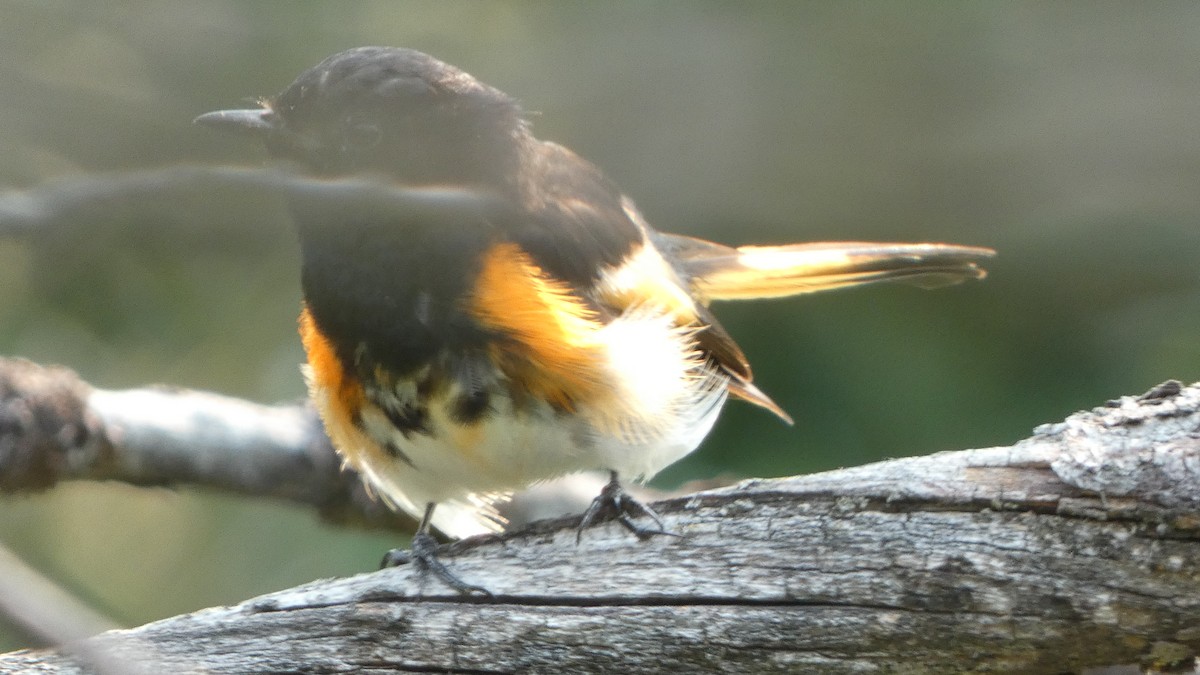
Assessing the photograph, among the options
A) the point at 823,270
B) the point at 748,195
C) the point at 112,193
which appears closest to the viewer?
the point at 112,193

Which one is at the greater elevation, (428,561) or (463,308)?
(463,308)

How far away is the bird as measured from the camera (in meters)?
2.35

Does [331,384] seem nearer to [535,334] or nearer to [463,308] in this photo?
[463,308]

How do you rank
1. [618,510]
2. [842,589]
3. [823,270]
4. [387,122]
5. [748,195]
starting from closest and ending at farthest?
[842,589], [618,510], [387,122], [823,270], [748,195]

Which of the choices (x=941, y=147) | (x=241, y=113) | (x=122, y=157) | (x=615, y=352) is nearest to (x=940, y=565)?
(x=615, y=352)

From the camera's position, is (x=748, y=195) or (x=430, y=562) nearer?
(x=430, y=562)

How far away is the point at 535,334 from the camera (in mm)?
2348

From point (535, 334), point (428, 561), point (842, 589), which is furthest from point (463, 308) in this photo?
point (842, 589)

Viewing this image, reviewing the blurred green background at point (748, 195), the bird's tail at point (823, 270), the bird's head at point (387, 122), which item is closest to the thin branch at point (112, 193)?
the bird's head at point (387, 122)

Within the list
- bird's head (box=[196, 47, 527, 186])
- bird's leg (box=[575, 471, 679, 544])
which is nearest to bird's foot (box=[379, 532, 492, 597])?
bird's leg (box=[575, 471, 679, 544])

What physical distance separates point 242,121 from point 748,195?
2608 mm

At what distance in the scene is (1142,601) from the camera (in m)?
1.85

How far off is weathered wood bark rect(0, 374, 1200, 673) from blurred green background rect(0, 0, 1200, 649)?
1.81 m

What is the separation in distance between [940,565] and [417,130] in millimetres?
1367
